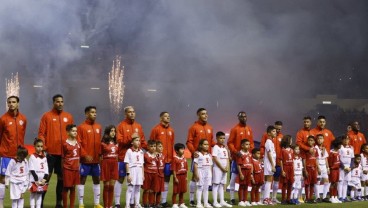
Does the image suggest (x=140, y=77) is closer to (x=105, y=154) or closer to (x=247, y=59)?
(x=247, y=59)

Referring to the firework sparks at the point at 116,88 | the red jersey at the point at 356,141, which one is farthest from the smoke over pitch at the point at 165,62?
the red jersey at the point at 356,141

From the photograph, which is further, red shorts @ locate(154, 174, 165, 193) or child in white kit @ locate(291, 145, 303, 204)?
child in white kit @ locate(291, 145, 303, 204)

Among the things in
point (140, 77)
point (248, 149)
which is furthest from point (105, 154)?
point (140, 77)

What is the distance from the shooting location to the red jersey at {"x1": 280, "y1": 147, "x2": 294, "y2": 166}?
540 inches

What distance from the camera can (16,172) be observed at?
10133 mm

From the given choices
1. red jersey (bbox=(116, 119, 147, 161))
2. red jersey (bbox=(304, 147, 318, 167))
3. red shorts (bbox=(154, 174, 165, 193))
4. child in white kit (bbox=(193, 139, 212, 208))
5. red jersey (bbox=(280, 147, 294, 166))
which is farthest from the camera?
red jersey (bbox=(304, 147, 318, 167))

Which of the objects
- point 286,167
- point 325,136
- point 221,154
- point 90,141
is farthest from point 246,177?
point 90,141

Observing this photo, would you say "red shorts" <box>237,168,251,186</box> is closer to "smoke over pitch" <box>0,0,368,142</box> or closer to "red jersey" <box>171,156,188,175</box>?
"red jersey" <box>171,156,188,175</box>

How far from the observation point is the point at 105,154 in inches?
449

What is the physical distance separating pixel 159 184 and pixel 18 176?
2824 mm

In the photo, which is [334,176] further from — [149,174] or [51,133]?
[51,133]

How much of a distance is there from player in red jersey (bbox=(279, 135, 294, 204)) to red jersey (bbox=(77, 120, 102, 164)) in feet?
14.5

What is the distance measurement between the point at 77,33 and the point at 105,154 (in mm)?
37539

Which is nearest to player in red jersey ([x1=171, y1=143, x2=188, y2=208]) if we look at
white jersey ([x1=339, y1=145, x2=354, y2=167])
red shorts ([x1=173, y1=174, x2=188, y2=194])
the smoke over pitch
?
red shorts ([x1=173, y1=174, x2=188, y2=194])
